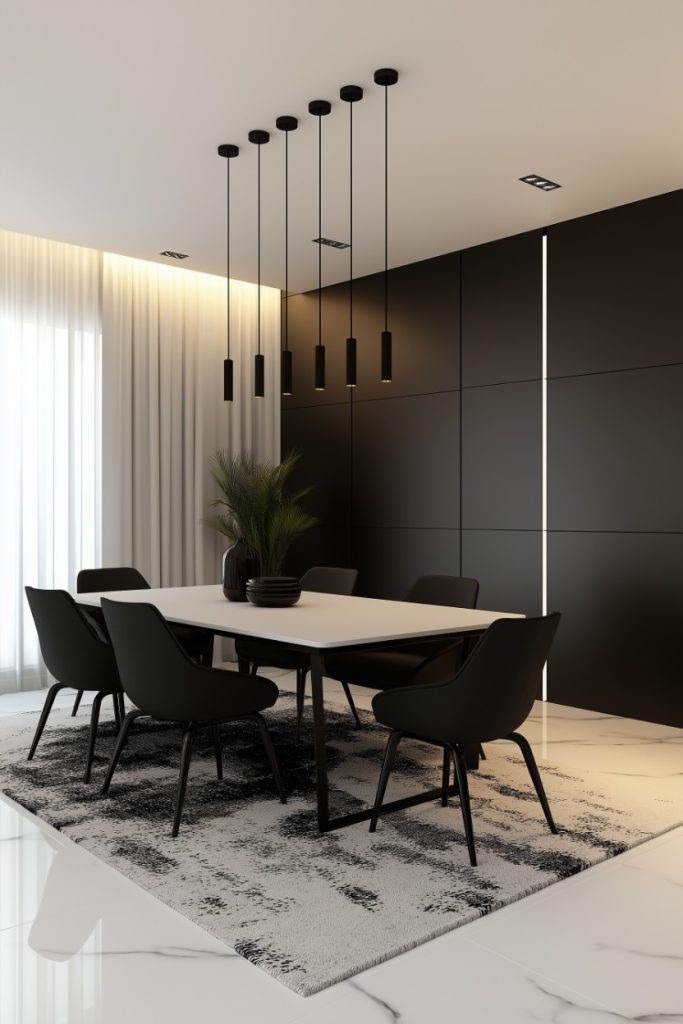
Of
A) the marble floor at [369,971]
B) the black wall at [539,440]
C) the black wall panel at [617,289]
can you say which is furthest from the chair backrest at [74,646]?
the black wall panel at [617,289]

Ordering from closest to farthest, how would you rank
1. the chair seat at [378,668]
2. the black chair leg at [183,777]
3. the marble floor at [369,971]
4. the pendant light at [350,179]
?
the marble floor at [369,971] < the black chair leg at [183,777] < the pendant light at [350,179] < the chair seat at [378,668]

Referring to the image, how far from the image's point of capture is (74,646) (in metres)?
3.92

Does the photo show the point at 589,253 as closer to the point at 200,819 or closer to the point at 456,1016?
the point at 200,819

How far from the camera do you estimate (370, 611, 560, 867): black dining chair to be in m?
2.97

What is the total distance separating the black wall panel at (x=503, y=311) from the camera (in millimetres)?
5723

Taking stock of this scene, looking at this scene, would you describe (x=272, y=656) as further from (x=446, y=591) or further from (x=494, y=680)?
(x=494, y=680)

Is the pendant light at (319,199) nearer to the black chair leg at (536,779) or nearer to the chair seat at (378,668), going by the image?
the chair seat at (378,668)

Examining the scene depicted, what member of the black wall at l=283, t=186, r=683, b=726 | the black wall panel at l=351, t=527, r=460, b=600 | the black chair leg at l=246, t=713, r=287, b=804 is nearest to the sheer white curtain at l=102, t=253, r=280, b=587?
the black wall at l=283, t=186, r=683, b=726

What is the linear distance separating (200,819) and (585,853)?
1.42 metres

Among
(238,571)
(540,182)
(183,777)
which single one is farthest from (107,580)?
(540,182)

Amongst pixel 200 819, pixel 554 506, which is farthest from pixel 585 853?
pixel 554 506

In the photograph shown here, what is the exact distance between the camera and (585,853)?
3088mm

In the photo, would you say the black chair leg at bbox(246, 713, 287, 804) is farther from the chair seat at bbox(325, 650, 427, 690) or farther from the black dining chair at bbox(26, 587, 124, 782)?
the black dining chair at bbox(26, 587, 124, 782)

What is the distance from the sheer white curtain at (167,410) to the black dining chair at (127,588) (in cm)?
112
